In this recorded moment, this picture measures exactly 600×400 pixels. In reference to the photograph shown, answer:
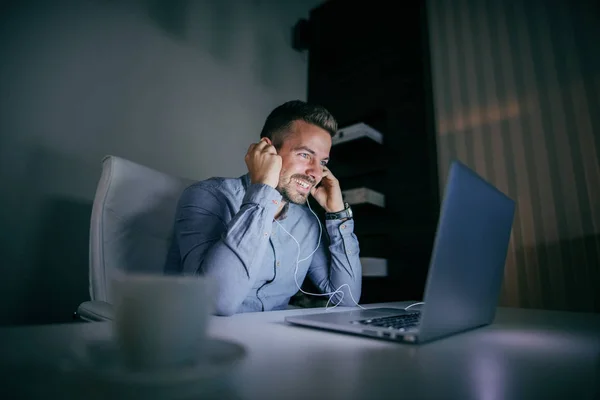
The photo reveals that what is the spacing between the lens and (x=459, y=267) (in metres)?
0.49

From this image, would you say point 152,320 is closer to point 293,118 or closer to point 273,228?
point 273,228

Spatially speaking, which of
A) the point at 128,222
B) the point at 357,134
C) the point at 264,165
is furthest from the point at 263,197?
the point at 357,134

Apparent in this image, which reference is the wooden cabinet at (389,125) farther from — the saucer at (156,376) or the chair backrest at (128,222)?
the saucer at (156,376)

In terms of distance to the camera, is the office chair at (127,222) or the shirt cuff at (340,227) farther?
the shirt cuff at (340,227)

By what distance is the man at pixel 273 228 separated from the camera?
88cm

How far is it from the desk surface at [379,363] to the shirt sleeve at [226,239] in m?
0.28

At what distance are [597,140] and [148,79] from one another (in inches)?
84.6

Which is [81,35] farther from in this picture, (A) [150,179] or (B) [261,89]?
(B) [261,89]

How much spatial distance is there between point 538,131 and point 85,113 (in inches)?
83.7

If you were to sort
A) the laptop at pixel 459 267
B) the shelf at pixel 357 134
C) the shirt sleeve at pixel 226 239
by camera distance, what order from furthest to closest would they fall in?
the shelf at pixel 357 134, the shirt sleeve at pixel 226 239, the laptop at pixel 459 267

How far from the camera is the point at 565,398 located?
10.8 inches

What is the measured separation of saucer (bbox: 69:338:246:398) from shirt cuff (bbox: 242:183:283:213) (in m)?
0.67

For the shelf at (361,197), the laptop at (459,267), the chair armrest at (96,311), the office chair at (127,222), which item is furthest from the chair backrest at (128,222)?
the shelf at (361,197)

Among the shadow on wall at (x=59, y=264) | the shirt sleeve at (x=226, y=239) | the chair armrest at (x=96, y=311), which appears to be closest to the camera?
the chair armrest at (x=96, y=311)
